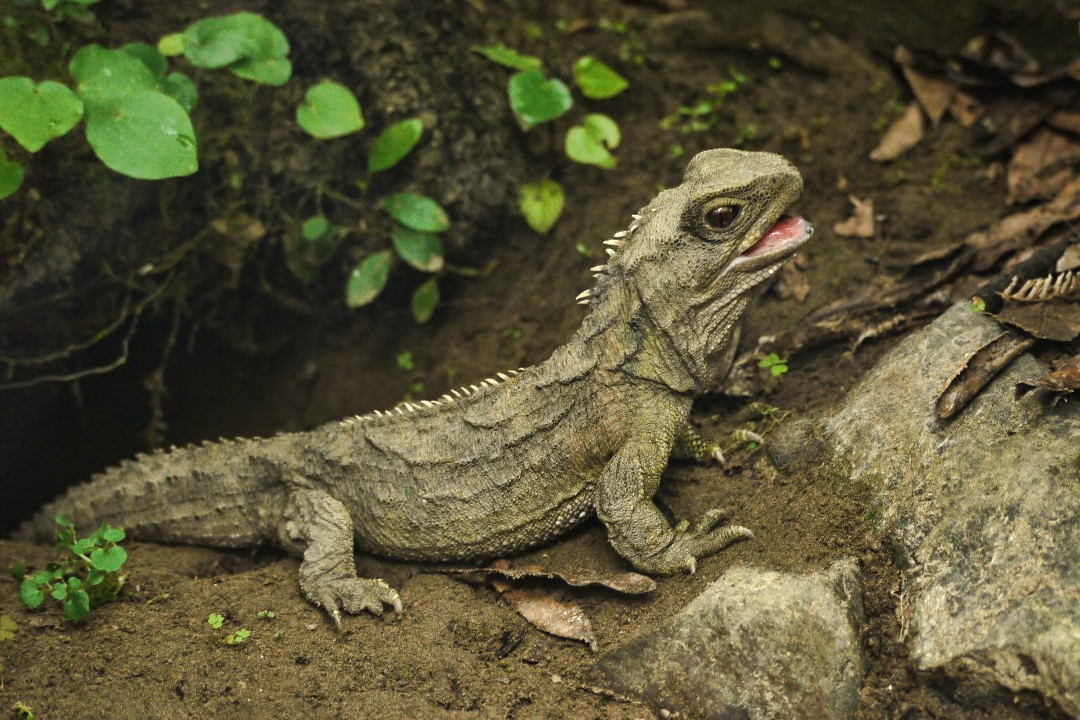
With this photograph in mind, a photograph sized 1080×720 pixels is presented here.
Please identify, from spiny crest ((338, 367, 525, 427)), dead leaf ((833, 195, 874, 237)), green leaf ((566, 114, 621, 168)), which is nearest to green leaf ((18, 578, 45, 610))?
spiny crest ((338, 367, 525, 427))

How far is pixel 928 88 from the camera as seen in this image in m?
7.27

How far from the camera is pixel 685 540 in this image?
→ 471cm

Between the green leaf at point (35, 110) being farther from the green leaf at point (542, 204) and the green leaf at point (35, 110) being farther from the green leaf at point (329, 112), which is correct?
the green leaf at point (542, 204)

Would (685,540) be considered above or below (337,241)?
above

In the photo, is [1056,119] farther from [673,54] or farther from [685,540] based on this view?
[685,540]

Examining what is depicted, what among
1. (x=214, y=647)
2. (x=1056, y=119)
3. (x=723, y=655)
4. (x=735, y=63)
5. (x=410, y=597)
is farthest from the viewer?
(x=735, y=63)

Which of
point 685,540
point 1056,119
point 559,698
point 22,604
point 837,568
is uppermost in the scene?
point 1056,119

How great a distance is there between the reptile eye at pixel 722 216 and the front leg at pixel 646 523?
1.18 meters

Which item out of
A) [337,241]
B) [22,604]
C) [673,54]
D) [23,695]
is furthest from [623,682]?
[673,54]

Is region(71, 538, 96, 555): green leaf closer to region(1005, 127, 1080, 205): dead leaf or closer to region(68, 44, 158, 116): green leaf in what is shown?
region(68, 44, 158, 116): green leaf

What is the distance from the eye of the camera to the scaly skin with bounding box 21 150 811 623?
15.6 feet

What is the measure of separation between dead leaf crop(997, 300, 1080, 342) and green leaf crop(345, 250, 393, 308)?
4.16 meters

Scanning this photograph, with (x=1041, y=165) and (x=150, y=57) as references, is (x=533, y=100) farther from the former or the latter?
(x=1041, y=165)

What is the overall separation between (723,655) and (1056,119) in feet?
16.4
